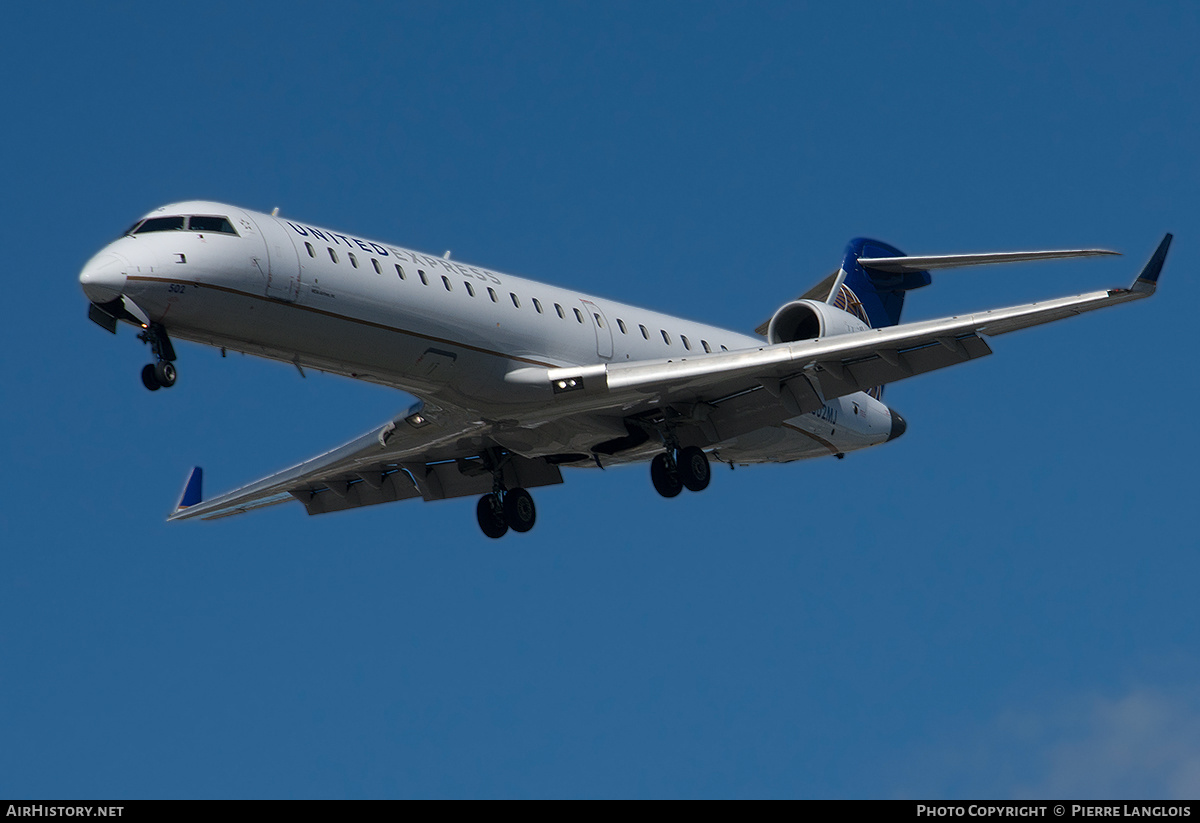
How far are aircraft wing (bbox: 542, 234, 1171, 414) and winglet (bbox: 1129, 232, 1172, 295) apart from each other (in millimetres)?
730

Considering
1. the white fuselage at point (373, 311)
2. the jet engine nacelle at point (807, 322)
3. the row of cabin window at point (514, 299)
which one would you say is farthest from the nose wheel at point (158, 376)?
the jet engine nacelle at point (807, 322)

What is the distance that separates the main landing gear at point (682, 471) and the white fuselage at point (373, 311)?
0.40 metres

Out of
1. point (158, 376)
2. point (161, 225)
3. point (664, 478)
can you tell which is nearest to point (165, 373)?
point (158, 376)

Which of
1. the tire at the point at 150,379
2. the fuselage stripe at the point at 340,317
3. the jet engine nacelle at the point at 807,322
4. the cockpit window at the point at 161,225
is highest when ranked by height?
the jet engine nacelle at the point at 807,322

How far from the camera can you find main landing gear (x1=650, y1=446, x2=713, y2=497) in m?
23.6

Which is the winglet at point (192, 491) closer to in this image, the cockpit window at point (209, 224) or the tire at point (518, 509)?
the tire at point (518, 509)

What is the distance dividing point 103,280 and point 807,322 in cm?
1076

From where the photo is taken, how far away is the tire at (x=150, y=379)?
1881cm

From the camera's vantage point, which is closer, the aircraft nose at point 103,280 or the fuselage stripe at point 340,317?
the aircraft nose at point 103,280

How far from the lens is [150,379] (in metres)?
18.8

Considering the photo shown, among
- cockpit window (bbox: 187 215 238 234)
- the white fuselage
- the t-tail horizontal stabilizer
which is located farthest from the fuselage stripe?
the t-tail horizontal stabilizer

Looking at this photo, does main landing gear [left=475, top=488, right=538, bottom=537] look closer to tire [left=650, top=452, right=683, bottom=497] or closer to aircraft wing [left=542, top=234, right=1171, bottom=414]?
tire [left=650, top=452, right=683, bottom=497]

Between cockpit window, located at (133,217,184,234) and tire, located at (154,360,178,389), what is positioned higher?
cockpit window, located at (133,217,184,234)
